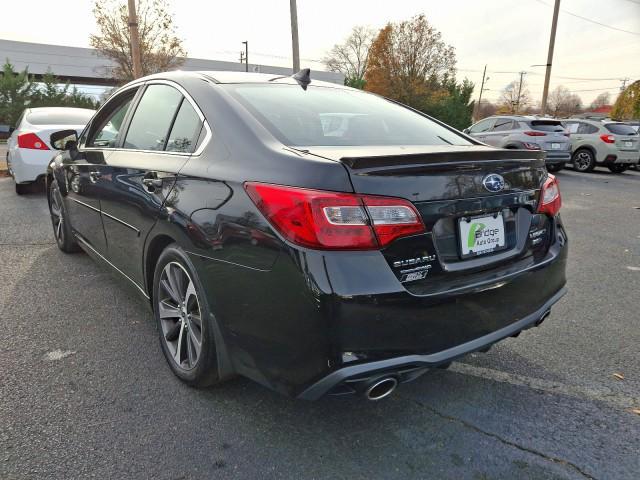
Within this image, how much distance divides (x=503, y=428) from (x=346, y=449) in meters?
0.75

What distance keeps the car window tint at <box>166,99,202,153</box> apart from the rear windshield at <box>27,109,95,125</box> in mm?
6117

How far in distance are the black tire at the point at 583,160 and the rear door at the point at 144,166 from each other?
1506 centimetres

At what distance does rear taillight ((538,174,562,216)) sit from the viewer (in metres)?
2.40

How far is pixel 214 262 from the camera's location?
211 centimetres

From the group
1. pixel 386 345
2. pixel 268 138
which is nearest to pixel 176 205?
pixel 268 138

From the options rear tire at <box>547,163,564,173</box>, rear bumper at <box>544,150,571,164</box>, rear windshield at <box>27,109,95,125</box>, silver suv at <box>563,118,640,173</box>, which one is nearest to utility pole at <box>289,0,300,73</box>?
rear bumper at <box>544,150,571,164</box>

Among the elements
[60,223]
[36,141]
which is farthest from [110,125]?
[36,141]

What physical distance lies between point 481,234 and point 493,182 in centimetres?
24

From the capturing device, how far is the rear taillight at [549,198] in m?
2.40

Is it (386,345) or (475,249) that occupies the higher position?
(475,249)

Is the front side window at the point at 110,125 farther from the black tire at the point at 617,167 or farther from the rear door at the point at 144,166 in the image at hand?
the black tire at the point at 617,167

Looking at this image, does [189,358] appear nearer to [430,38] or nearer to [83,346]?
[83,346]

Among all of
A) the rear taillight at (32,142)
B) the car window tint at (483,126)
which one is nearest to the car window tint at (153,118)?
the rear taillight at (32,142)

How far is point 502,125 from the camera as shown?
13.9 meters
